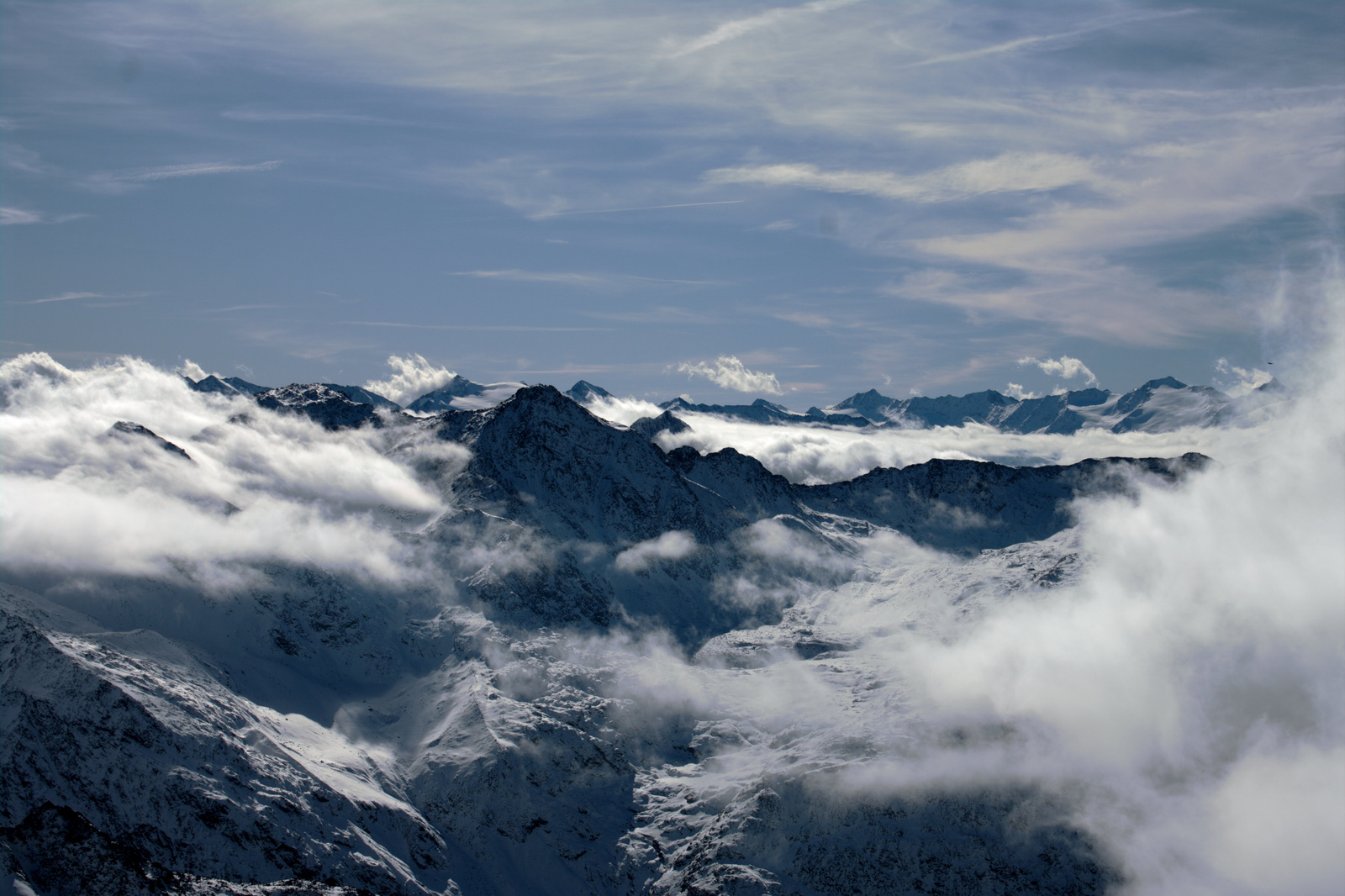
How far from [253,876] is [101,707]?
5032 cm

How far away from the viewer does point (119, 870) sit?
166875 millimetres

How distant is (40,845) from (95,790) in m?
21.5

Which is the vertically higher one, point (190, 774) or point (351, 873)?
point (190, 774)

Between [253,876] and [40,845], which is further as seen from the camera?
[253,876]

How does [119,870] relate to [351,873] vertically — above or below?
above

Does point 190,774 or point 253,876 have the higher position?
point 190,774

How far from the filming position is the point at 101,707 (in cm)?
19975

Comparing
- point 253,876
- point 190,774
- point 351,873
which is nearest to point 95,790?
point 190,774

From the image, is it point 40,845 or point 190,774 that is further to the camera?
point 190,774

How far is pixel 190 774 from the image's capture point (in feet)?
646

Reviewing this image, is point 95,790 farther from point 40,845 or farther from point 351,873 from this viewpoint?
point 351,873

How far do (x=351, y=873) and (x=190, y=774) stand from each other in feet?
131

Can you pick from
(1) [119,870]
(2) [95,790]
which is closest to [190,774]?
(2) [95,790]

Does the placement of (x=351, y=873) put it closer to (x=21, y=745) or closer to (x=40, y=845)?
(x=40, y=845)
